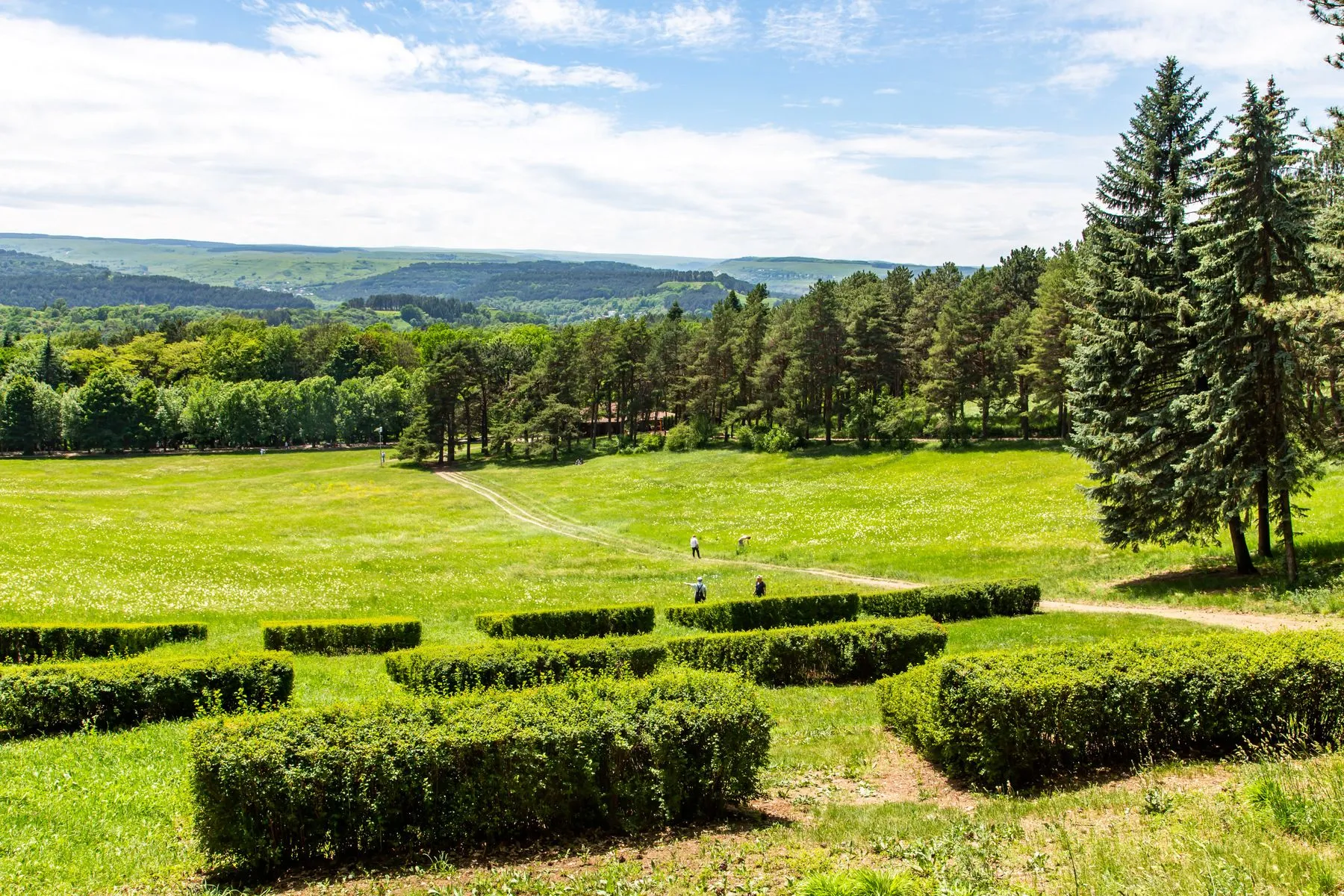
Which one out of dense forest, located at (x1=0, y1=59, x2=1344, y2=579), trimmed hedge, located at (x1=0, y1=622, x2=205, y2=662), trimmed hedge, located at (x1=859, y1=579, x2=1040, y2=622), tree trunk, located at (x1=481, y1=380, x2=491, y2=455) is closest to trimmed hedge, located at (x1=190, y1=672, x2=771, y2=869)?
trimmed hedge, located at (x1=0, y1=622, x2=205, y2=662)

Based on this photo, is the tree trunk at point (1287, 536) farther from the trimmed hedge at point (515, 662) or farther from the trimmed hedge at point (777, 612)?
the trimmed hedge at point (515, 662)

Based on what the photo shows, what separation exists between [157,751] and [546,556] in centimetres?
3024

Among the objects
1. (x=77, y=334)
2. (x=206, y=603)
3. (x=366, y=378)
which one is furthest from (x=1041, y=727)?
(x=77, y=334)

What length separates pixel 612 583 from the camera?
37.6 m

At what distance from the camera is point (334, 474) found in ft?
283

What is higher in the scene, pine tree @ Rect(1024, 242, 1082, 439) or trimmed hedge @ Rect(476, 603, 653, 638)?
pine tree @ Rect(1024, 242, 1082, 439)

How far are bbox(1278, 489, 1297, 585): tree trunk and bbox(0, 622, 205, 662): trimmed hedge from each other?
35091 mm

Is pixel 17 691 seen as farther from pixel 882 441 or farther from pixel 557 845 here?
pixel 882 441

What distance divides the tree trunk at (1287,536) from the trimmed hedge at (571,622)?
20.7 m

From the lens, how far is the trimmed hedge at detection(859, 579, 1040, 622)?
26.0m

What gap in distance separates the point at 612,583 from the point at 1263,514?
26136 millimetres

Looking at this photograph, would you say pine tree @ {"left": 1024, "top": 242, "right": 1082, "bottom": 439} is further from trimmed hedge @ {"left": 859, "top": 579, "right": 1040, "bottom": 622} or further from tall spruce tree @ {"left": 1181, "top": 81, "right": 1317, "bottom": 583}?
trimmed hedge @ {"left": 859, "top": 579, "right": 1040, "bottom": 622}

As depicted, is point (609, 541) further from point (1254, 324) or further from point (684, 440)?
point (684, 440)

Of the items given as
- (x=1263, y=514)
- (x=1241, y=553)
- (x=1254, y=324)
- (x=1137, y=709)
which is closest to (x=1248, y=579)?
(x=1241, y=553)
